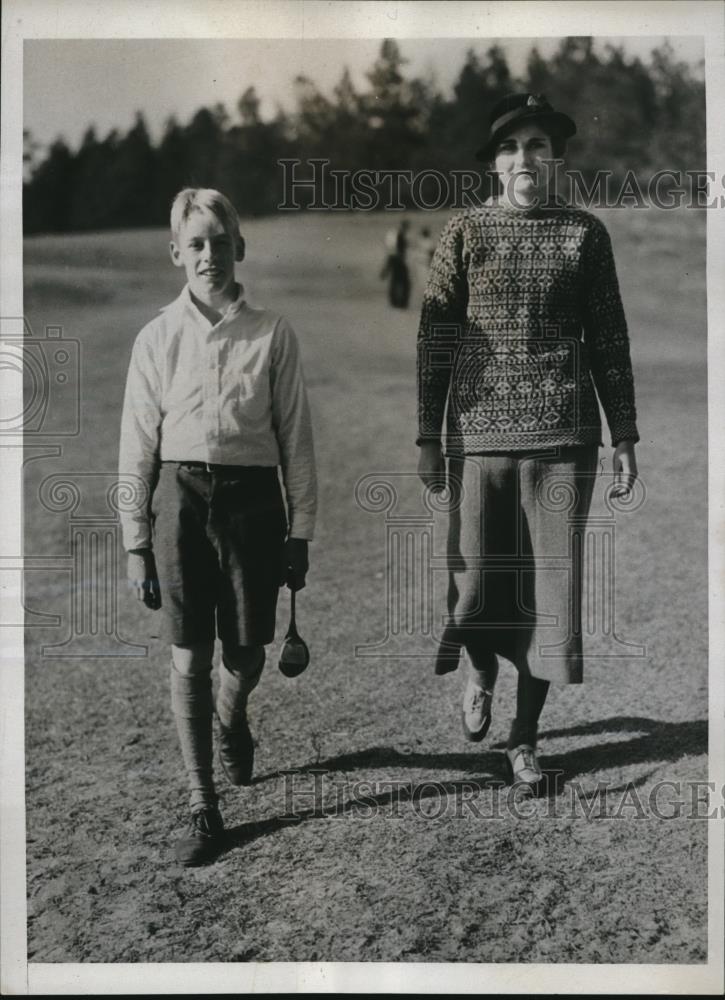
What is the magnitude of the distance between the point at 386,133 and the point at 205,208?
0.64 m

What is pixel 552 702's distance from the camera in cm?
351

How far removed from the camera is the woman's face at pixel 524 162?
331 cm

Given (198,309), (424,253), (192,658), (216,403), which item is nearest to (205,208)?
(198,309)

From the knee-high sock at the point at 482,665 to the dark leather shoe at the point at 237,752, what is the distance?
2.41 feet

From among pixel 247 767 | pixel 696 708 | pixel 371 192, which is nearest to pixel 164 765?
pixel 247 767

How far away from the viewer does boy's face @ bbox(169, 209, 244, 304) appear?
3.25 metres

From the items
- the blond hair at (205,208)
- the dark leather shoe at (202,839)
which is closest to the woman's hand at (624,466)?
the blond hair at (205,208)

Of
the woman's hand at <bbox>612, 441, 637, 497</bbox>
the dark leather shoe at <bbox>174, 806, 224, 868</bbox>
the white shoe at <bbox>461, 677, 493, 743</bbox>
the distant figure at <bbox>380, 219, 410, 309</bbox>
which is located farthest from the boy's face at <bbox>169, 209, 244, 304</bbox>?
the dark leather shoe at <bbox>174, 806, 224, 868</bbox>

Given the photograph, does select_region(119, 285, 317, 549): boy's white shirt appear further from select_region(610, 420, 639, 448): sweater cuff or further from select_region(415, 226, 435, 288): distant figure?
select_region(610, 420, 639, 448): sweater cuff

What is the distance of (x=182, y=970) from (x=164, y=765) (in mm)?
613

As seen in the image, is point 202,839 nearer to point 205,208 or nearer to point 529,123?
point 205,208

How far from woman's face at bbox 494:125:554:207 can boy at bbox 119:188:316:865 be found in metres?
0.81

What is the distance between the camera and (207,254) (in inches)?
128

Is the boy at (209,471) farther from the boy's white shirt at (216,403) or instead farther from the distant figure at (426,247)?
the distant figure at (426,247)
